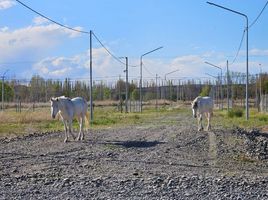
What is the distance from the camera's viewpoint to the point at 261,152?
2092 cm

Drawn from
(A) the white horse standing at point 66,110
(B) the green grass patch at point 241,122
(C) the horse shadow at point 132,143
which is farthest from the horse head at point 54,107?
(B) the green grass patch at point 241,122

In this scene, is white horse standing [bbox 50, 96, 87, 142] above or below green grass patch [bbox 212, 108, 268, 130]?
above

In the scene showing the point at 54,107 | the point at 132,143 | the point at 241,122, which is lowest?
the point at 241,122

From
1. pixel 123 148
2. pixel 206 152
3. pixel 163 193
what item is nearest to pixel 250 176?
pixel 163 193

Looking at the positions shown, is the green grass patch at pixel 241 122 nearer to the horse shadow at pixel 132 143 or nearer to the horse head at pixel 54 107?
the horse shadow at pixel 132 143

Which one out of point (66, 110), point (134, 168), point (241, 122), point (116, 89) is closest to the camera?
point (134, 168)

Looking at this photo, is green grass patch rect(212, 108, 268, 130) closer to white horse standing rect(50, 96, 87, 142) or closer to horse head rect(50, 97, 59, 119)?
white horse standing rect(50, 96, 87, 142)

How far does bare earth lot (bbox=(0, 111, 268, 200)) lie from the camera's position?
11.4 metres

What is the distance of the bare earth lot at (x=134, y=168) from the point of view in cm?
1137

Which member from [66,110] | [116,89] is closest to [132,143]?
[66,110]

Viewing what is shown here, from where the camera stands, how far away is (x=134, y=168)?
1523 centimetres

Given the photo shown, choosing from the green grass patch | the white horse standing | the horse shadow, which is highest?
the white horse standing

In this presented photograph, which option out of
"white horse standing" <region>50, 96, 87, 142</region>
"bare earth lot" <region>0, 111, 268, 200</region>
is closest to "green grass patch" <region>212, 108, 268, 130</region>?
"bare earth lot" <region>0, 111, 268, 200</region>

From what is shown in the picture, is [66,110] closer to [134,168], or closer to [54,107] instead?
[54,107]
